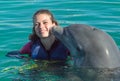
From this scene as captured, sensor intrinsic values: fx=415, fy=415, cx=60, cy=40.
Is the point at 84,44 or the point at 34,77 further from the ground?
the point at 84,44

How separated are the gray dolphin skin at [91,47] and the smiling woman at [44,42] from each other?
75 centimetres

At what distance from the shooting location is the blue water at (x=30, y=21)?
8297 mm

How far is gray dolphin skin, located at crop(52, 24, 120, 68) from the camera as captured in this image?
23.2ft

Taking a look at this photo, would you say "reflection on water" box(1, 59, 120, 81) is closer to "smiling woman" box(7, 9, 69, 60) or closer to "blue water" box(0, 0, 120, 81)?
"blue water" box(0, 0, 120, 81)

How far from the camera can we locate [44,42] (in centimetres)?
876

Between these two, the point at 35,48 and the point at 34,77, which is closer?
the point at 34,77

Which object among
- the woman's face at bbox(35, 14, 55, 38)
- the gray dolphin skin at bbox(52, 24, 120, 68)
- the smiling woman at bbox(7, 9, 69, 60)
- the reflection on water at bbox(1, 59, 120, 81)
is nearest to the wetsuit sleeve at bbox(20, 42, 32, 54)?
the smiling woman at bbox(7, 9, 69, 60)

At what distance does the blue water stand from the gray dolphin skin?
0.29 meters

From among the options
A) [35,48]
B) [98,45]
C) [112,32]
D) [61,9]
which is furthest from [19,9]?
[98,45]

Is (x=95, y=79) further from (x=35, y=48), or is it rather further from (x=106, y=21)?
(x=106, y=21)

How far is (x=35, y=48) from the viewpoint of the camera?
29.3ft

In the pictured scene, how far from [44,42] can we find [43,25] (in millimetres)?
521

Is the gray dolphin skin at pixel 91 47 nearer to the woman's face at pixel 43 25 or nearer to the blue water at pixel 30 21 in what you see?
the blue water at pixel 30 21

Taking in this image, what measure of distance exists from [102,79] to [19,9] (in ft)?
24.8
